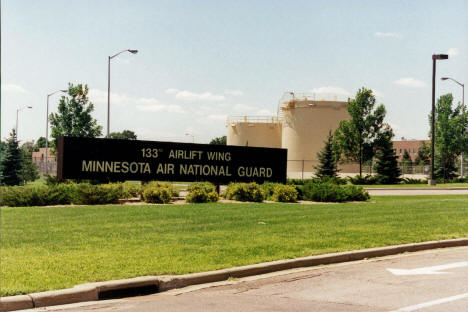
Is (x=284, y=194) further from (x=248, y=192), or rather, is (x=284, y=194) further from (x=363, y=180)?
(x=363, y=180)

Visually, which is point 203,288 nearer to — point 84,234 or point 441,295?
point 441,295

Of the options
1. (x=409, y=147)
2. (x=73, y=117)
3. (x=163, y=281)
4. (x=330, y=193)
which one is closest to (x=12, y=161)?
(x=73, y=117)

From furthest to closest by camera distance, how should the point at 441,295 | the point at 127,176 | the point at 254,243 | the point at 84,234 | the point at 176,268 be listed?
the point at 127,176 → the point at 84,234 → the point at 254,243 → the point at 176,268 → the point at 441,295

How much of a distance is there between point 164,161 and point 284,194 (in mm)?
5162

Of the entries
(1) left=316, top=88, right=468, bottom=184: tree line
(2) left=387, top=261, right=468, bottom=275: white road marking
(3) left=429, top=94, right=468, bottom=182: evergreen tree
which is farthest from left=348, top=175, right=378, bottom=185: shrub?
(2) left=387, top=261, right=468, bottom=275: white road marking

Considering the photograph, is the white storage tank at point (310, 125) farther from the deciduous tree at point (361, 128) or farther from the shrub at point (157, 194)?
the shrub at point (157, 194)

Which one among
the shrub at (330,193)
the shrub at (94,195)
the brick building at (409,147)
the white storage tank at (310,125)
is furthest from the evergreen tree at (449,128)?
the brick building at (409,147)

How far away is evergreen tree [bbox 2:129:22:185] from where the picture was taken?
136 feet

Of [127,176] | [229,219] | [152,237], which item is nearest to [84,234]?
[152,237]

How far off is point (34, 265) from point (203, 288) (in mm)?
2669

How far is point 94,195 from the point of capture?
20031 millimetres

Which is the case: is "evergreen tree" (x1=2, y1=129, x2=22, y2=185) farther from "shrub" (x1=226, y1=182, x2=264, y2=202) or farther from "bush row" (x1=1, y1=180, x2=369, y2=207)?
"shrub" (x1=226, y1=182, x2=264, y2=202)

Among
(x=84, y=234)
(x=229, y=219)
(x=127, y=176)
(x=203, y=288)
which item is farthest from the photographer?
(x=127, y=176)

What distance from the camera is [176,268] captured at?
8.62 metres
